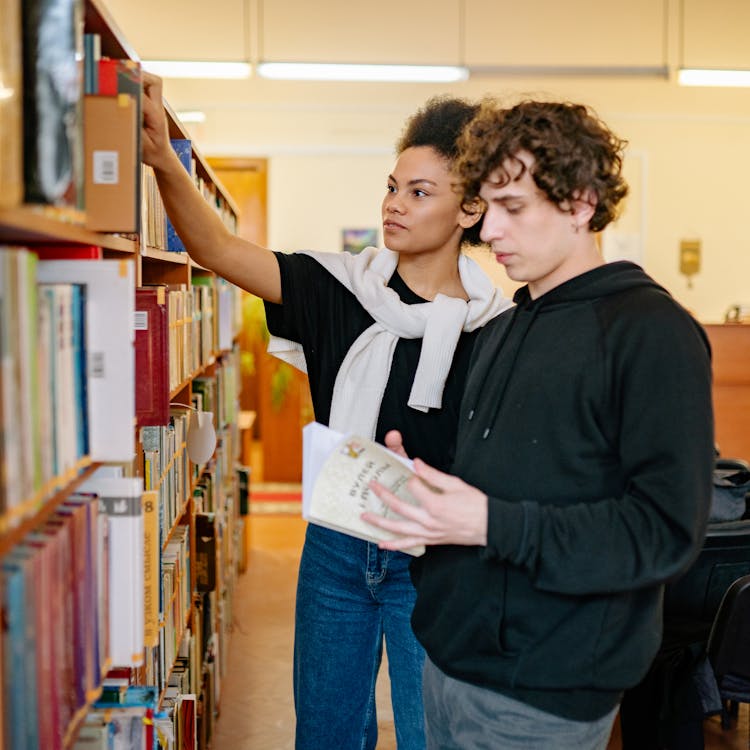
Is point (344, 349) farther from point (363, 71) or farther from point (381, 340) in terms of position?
point (363, 71)

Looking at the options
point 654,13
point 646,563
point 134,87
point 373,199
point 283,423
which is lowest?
point 283,423

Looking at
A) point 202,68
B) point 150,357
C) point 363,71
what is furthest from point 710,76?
point 150,357

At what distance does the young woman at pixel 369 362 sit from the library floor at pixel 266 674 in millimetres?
1240

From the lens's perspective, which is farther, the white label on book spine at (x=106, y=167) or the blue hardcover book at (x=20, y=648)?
the white label on book spine at (x=106, y=167)

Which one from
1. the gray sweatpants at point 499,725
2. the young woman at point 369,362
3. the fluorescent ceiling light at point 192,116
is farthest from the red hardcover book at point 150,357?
the fluorescent ceiling light at point 192,116

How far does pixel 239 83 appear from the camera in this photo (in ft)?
25.0

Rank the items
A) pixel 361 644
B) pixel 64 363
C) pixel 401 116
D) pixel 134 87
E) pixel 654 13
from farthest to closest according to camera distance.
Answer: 1. pixel 401 116
2. pixel 654 13
3. pixel 361 644
4. pixel 134 87
5. pixel 64 363

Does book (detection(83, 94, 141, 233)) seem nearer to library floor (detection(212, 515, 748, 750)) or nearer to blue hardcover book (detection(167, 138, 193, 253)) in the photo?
blue hardcover book (detection(167, 138, 193, 253))

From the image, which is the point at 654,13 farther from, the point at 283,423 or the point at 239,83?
the point at 283,423

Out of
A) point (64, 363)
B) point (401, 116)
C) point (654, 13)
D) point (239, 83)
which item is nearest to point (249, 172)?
point (239, 83)

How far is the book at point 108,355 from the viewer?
1.18 meters

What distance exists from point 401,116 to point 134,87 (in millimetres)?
7215

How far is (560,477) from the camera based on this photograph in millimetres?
1248

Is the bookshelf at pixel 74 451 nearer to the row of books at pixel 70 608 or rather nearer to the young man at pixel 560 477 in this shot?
the row of books at pixel 70 608
